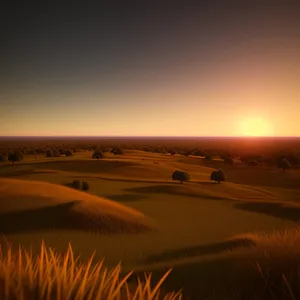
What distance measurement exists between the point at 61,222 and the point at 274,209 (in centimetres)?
1212

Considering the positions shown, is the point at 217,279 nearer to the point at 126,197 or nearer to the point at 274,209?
the point at 274,209

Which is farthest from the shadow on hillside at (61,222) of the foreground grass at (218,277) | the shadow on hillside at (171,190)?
the shadow on hillside at (171,190)

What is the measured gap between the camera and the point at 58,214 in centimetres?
1254

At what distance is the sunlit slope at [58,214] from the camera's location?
38.1 feet

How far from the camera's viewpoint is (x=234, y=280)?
4.43 m

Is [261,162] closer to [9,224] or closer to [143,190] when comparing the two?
[143,190]

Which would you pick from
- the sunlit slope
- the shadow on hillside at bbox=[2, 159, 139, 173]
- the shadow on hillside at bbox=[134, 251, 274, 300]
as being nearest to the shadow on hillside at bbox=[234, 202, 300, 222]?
the sunlit slope

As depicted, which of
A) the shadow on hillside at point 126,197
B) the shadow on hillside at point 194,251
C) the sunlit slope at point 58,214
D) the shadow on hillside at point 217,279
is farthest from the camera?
the shadow on hillside at point 126,197

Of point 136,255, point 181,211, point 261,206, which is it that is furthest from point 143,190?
point 136,255

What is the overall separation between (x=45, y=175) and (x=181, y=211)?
17305 mm

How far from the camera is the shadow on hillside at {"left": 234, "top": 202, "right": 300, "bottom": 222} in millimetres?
15773

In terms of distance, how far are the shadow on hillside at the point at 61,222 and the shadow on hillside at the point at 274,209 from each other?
317 inches

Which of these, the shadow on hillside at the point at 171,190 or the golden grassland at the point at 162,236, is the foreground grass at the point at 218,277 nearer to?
the golden grassland at the point at 162,236

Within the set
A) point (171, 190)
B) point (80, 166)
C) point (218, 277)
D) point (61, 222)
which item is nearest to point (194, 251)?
point (218, 277)
